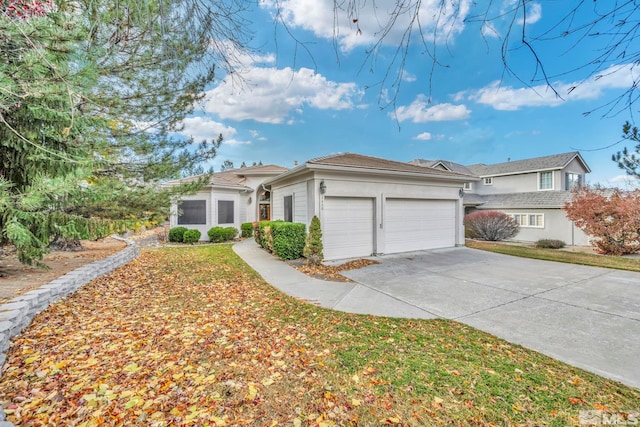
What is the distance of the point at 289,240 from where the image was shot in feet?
29.9

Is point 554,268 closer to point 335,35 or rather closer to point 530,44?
point 530,44

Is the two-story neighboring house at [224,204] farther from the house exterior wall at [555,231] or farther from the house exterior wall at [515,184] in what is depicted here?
the house exterior wall at [515,184]

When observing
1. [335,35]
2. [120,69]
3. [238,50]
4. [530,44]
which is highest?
[120,69]

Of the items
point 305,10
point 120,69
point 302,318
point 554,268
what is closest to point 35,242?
point 120,69

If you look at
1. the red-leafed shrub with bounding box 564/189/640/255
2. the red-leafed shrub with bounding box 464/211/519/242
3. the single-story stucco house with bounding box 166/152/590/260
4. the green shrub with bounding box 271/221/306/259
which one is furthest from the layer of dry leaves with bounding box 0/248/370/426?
the red-leafed shrub with bounding box 464/211/519/242

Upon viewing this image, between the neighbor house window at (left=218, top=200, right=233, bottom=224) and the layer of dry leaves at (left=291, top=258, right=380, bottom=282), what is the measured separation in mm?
8379

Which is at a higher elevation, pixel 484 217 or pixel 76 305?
pixel 484 217

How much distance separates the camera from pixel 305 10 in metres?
2.43

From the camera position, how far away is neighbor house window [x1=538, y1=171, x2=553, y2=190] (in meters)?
19.8

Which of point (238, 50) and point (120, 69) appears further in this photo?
point (120, 69)

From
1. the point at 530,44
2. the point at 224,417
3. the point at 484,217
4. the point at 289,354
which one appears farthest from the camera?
the point at 484,217

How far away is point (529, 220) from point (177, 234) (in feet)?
73.1

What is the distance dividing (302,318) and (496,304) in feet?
11.8

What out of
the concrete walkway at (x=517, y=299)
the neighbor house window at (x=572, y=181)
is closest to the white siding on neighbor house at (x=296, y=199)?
the concrete walkway at (x=517, y=299)
